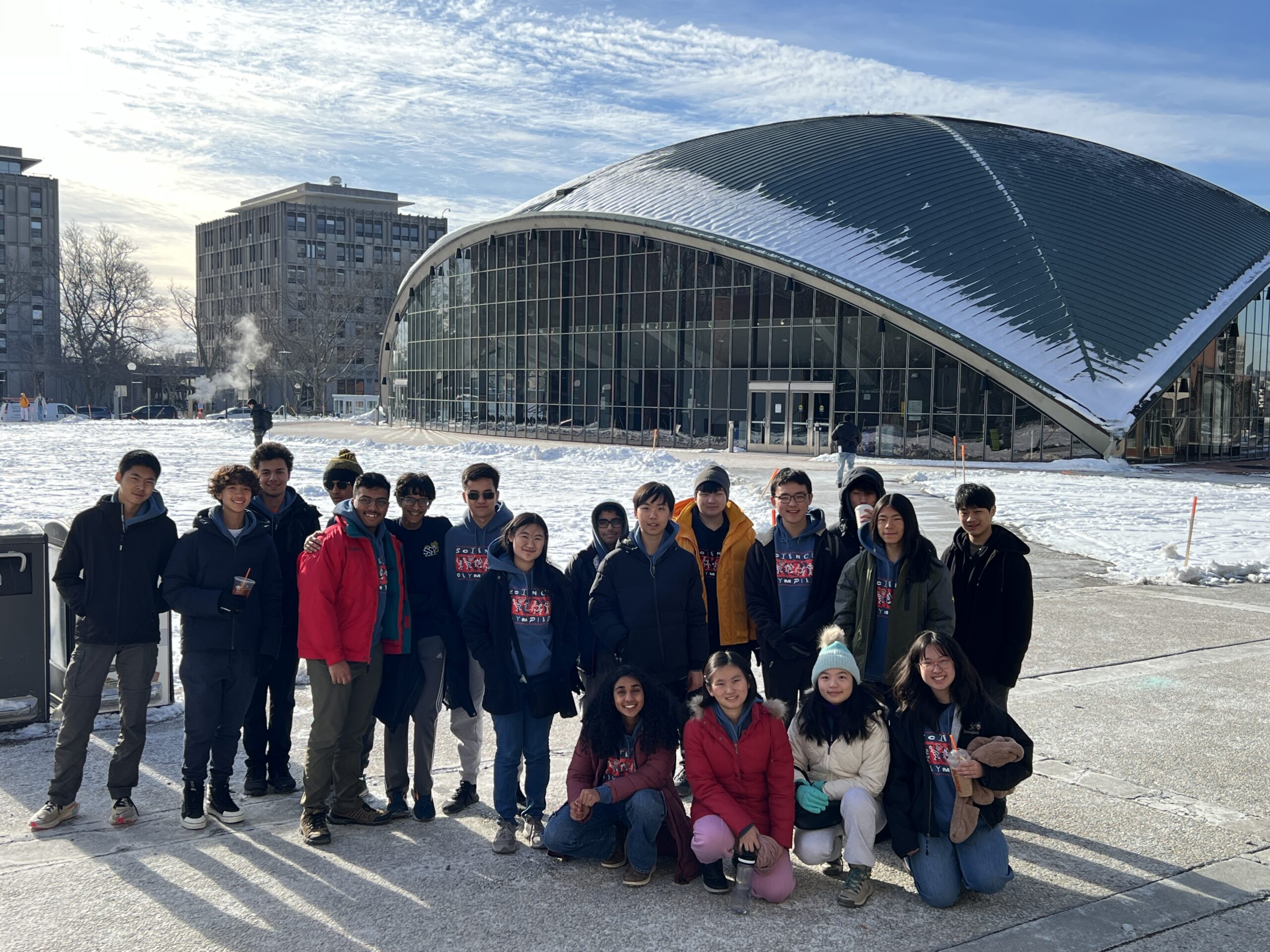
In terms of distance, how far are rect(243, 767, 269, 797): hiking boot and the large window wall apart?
28.7 meters

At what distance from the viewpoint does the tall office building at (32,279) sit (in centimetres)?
10700

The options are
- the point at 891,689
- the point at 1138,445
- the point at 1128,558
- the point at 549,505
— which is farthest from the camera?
the point at 1138,445

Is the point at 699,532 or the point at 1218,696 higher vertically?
the point at 699,532

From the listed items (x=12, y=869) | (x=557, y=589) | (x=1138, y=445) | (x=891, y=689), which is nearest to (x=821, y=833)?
(x=891, y=689)

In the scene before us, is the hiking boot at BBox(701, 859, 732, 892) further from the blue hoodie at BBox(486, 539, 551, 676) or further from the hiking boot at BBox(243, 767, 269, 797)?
the hiking boot at BBox(243, 767, 269, 797)

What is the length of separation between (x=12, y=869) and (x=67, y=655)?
2.22 metres

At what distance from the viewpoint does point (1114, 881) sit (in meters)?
4.58

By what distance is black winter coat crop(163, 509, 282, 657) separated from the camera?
5.18 m

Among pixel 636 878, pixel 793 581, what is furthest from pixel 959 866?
pixel 793 581

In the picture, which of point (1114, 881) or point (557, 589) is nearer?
point (1114, 881)

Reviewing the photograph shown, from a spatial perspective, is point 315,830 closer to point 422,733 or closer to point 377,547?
point 422,733

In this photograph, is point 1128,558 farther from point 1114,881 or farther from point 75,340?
point 75,340

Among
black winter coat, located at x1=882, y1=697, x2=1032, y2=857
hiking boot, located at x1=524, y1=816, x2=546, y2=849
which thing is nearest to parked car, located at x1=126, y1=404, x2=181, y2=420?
hiking boot, located at x1=524, y1=816, x2=546, y2=849

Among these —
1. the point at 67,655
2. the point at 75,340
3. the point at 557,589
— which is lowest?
the point at 67,655
